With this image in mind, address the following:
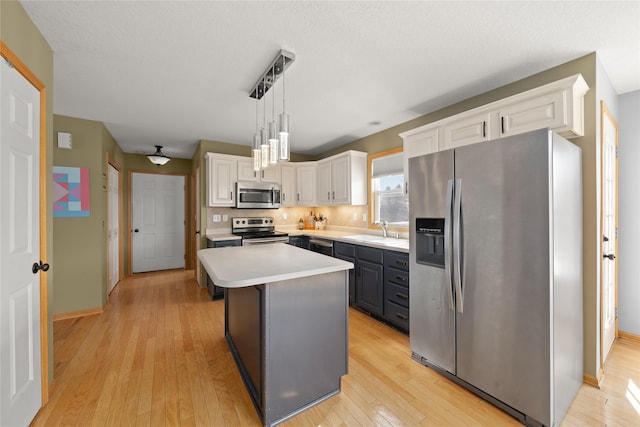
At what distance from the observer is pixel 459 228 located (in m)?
1.93

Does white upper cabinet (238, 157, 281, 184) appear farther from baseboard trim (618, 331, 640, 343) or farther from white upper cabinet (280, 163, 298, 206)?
baseboard trim (618, 331, 640, 343)

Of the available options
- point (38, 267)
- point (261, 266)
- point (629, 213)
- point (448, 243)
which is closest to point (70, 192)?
point (38, 267)

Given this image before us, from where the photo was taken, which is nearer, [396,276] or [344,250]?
[396,276]

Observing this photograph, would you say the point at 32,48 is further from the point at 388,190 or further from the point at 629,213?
the point at 629,213

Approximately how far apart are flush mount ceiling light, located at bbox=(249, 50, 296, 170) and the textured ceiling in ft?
0.26

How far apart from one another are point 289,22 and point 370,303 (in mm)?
2901

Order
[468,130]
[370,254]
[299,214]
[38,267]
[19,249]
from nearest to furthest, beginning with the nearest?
1. [19,249]
2. [38,267]
3. [468,130]
4. [370,254]
5. [299,214]

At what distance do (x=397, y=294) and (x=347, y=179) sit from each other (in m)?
1.95

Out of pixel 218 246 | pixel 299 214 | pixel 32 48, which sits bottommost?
pixel 218 246

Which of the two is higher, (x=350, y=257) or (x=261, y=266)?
(x=261, y=266)

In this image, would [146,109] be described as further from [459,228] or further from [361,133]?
[459,228]

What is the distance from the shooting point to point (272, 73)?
2227 mm

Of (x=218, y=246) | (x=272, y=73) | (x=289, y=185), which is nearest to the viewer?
(x=272, y=73)

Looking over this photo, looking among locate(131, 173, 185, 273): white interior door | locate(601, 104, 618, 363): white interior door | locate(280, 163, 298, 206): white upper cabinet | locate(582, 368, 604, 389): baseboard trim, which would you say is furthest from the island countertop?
locate(131, 173, 185, 273): white interior door
